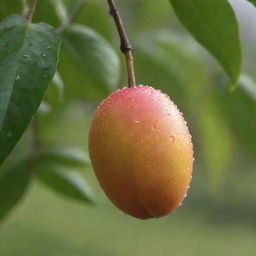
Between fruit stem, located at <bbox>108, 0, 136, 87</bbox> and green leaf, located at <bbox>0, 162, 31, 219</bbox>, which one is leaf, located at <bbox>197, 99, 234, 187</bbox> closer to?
green leaf, located at <bbox>0, 162, 31, 219</bbox>

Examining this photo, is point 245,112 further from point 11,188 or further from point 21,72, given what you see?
point 21,72

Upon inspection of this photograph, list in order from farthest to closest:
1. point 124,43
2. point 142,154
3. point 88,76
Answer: point 88,76, point 124,43, point 142,154

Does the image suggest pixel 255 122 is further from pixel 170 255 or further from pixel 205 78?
pixel 170 255

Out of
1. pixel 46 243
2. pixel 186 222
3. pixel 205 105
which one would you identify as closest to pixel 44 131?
pixel 205 105

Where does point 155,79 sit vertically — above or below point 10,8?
below

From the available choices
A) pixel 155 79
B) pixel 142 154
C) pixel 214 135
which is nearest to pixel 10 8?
pixel 142 154

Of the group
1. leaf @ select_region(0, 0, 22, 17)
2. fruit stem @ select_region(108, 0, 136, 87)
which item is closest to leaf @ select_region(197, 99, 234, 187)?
leaf @ select_region(0, 0, 22, 17)
